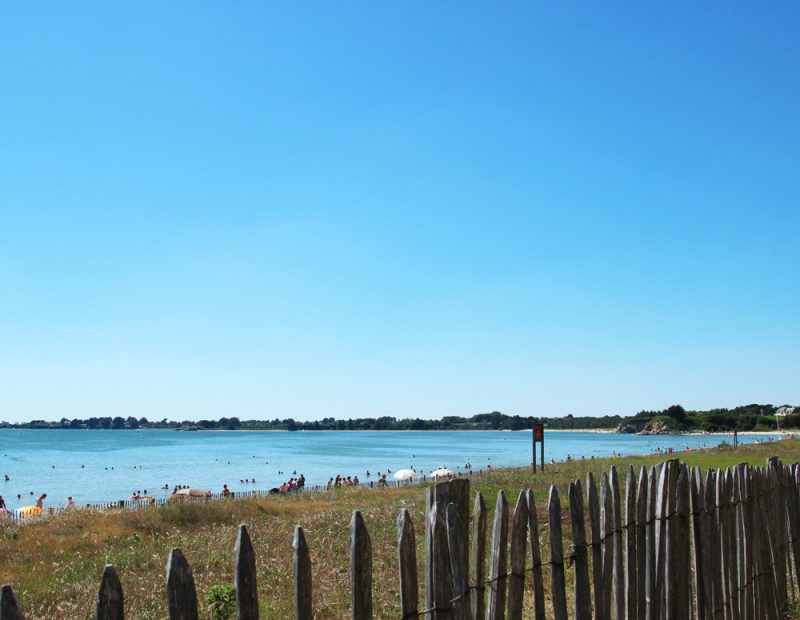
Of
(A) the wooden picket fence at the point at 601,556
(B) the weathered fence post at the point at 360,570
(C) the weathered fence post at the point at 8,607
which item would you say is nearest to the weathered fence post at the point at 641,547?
(A) the wooden picket fence at the point at 601,556

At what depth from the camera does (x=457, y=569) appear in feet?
9.27

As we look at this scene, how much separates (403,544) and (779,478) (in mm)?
6171

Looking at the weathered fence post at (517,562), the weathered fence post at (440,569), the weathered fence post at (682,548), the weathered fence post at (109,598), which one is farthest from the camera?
the weathered fence post at (682,548)

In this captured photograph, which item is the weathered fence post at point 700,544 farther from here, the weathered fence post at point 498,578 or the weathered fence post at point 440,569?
the weathered fence post at point 440,569

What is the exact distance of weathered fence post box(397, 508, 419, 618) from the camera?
249 cm

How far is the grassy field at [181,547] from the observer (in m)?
8.89

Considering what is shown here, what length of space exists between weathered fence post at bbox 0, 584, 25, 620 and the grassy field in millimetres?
6702

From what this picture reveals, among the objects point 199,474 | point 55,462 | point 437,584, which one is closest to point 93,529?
point 437,584

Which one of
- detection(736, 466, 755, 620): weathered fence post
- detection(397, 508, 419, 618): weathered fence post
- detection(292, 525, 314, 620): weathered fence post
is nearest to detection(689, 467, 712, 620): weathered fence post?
detection(736, 466, 755, 620): weathered fence post

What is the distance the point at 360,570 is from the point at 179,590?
0.73m

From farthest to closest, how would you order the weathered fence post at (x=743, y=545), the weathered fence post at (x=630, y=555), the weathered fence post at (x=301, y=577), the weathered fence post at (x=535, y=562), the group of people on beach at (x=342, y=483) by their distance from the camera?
the group of people on beach at (x=342, y=483)
the weathered fence post at (x=743, y=545)
the weathered fence post at (x=630, y=555)
the weathered fence post at (x=535, y=562)
the weathered fence post at (x=301, y=577)

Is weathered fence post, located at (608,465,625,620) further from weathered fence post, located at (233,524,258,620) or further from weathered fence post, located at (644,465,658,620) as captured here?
weathered fence post, located at (233,524,258,620)

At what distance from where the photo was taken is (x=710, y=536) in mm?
5199

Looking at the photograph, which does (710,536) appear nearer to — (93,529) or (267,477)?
(93,529)
